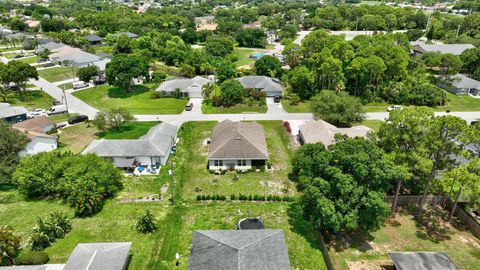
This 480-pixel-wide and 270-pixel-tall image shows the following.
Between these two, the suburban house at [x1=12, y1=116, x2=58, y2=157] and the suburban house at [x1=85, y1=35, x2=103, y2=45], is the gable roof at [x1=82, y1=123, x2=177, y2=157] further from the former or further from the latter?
the suburban house at [x1=85, y1=35, x2=103, y2=45]

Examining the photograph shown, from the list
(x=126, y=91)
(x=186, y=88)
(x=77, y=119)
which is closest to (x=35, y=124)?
(x=77, y=119)

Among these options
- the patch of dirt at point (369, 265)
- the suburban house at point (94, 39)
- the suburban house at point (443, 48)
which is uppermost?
the suburban house at point (443, 48)

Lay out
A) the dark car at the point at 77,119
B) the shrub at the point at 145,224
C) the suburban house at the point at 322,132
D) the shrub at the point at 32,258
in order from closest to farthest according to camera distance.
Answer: the shrub at the point at 32,258, the shrub at the point at 145,224, the suburban house at the point at 322,132, the dark car at the point at 77,119

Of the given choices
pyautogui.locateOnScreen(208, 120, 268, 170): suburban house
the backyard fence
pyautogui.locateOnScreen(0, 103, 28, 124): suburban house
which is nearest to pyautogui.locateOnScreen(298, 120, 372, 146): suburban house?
pyautogui.locateOnScreen(208, 120, 268, 170): suburban house

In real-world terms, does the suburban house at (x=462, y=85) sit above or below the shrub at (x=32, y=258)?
above

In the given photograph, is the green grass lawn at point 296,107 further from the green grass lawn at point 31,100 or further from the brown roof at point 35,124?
the green grass lawn at point 31,100

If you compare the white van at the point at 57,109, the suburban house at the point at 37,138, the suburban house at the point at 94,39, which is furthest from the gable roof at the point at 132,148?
the suburban house at the point at 94,39
